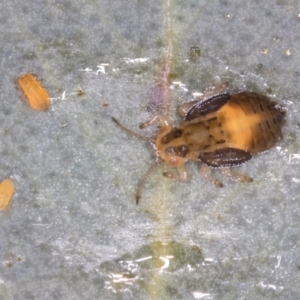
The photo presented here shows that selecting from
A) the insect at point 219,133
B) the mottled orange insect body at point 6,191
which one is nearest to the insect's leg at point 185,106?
the insect at point 219,133

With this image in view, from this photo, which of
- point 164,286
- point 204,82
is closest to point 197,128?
point 204,82

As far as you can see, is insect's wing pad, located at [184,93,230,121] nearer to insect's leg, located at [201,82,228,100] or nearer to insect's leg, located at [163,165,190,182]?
insect's leg, located at [201,82,228,100]

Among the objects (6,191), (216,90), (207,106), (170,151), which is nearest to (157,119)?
(170,151)

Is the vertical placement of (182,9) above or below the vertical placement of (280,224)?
above

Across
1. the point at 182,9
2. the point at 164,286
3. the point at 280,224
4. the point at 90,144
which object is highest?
the point at 182,9

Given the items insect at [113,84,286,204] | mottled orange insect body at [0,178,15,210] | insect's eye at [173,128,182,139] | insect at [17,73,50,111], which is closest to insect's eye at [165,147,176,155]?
insect at [113,84,286,204]

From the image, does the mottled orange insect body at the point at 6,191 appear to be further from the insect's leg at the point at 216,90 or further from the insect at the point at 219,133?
the insect's leg at the point at 216,90

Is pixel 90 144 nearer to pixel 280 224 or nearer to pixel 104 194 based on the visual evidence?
pixel 104 194
